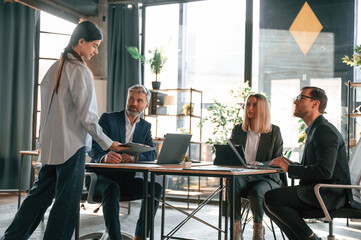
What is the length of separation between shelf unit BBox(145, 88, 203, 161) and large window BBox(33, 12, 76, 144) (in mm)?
1810

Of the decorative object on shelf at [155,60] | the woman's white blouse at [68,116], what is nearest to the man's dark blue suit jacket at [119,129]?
the woman's white blouse at [68,116]

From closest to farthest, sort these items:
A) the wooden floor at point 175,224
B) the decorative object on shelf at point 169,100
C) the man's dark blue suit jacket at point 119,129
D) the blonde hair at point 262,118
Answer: the man's dark blue suit jacket at point 119,129 → the blonde hair at point 262,118 → the wooden floor at point 175,224 → the decorative object on shelf at point 169,100

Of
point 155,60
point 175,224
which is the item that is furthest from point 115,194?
point 155,60

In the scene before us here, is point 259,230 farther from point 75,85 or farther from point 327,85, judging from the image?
point 327,85

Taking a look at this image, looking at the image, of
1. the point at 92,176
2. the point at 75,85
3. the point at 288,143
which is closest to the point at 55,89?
the point at 75,85

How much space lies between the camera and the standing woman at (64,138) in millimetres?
2484

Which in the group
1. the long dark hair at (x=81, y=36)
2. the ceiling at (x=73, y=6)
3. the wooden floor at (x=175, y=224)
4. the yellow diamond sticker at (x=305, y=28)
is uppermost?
the ceiling at (x=73, y=6)

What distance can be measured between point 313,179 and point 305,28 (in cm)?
407

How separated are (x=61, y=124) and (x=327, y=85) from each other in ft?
14.9

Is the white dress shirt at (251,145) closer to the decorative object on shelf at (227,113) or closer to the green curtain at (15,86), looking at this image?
the decorative object on shelf at (227,113)

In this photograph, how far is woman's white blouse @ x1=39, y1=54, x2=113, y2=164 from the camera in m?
2.50

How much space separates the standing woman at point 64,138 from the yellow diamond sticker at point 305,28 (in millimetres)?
4370

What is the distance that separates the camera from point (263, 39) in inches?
258

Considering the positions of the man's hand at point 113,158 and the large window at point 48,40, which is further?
the large window at point 48,40
